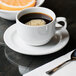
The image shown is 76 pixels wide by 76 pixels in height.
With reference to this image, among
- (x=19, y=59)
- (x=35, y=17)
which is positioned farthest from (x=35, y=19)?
(x=19, y=59)

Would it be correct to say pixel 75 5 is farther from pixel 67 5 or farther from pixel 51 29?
pixel 51 29

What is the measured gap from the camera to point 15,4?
737 millimetres

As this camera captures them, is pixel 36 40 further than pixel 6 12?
No

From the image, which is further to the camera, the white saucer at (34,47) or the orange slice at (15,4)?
the orange slice at (15,4)

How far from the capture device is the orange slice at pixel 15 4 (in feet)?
2.34

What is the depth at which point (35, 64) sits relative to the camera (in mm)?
559

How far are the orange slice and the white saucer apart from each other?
87 mm

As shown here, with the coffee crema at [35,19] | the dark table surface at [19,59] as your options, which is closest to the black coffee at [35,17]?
the coffee crema at [35,19]

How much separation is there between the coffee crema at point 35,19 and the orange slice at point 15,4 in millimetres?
105

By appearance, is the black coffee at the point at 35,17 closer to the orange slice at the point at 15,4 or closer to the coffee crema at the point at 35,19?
the coffee crema at the point at 35,19

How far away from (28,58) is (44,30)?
0.10 meters

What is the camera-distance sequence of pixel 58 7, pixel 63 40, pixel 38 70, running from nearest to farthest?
pixel 38 70
pixel 63 40
pixel 58 7

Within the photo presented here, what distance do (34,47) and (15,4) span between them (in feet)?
0.75

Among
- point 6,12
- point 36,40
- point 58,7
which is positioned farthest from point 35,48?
point 58,7
